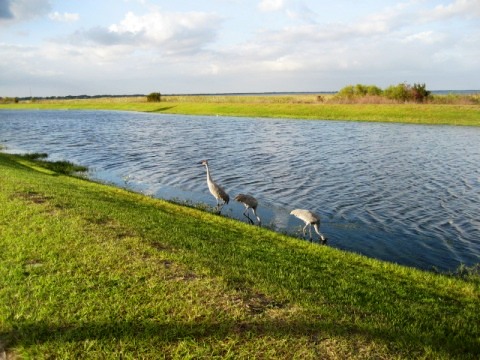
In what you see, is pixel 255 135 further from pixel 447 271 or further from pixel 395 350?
pixel 395 350

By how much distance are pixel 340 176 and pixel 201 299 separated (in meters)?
18.3

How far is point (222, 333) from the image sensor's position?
18.7 ft

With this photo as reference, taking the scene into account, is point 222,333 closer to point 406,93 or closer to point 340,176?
point 340,176

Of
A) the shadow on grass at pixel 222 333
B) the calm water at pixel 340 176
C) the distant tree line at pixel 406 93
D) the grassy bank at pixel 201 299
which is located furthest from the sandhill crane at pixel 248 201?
the distant tree line at pixel 406 93

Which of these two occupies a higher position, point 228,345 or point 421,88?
point 421,88

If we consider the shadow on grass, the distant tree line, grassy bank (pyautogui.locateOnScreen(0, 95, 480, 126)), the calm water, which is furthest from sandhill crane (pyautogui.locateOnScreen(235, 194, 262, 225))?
the distant tree line

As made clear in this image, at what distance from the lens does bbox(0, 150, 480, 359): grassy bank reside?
5.50 metres

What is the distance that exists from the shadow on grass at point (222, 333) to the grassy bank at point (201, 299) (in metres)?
0.02

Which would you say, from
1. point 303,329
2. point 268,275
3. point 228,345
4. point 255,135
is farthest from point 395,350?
point 255,135

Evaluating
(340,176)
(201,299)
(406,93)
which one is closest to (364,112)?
(406,93)

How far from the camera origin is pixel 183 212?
1490 cm

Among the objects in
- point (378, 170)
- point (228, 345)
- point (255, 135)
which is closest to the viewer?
point (228, 345)

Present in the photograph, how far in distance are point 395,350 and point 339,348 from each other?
0.84 m

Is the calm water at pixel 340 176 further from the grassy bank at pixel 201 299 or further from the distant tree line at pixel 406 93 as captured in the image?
the distant tree line at pixel 406 93
